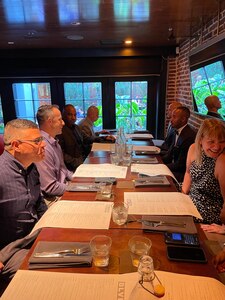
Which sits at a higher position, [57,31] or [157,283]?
[57,31]

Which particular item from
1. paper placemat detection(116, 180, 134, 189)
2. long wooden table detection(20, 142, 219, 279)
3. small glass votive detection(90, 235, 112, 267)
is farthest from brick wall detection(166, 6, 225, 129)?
small glass votive detection(90, 235, 112, 267)

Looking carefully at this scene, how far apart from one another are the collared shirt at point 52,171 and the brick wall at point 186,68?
2223 millimetres

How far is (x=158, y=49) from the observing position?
16.4 feet

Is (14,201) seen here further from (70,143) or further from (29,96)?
(29,96)

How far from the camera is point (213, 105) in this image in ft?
9.49

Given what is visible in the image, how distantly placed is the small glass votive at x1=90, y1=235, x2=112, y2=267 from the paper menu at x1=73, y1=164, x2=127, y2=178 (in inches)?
33.7

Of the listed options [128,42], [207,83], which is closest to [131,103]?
[128,42]

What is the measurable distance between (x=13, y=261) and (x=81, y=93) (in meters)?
4.81

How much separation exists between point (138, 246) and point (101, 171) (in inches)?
40.3

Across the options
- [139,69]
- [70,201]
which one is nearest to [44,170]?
[70,201]

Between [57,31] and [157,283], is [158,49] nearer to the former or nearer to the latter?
[57,31]

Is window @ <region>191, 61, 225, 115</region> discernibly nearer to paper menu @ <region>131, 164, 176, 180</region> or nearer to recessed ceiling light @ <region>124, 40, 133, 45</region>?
paper menu @ <region>131, 164, 176, 180</region>

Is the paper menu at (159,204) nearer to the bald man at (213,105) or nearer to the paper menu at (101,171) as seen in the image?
the paper menu at (101,171)

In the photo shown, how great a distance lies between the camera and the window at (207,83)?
2604mm
